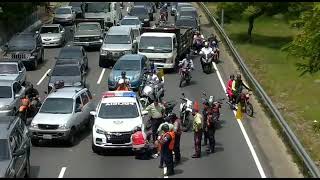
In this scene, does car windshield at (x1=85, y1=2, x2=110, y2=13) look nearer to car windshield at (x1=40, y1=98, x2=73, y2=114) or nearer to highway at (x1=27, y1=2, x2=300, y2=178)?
highway at (x1=27, y1=2, x2=300, y2=178)

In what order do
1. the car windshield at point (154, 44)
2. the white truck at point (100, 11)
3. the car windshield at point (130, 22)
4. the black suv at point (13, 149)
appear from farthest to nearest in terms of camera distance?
the white truck at point (100, 11) → the car windshield at point (130, 22) → the car windshield at point (154, 44) → the black suv at point (13, 149)

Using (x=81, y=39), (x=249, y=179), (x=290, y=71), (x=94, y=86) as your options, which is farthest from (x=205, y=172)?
(x=81, y=39)

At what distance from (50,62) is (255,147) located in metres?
20.9

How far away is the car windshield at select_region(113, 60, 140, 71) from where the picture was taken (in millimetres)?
31078

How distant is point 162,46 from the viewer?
35531 millimetres

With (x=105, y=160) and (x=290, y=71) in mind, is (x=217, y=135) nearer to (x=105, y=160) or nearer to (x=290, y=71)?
(x=105, y=160)

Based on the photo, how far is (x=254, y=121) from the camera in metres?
25.3

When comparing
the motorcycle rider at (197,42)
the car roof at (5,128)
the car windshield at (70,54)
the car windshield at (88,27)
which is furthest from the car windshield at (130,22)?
the car roof at (5,128)

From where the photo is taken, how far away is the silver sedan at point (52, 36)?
44.7 m

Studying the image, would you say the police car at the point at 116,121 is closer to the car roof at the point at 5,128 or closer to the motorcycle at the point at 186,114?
the motorcycle at the point at 186,114

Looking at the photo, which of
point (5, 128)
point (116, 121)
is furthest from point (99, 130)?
point (5, 128)

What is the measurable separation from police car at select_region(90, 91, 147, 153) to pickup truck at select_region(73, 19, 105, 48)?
2014 cm

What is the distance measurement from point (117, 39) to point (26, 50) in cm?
553

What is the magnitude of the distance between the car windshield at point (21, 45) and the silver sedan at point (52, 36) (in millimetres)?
6118
